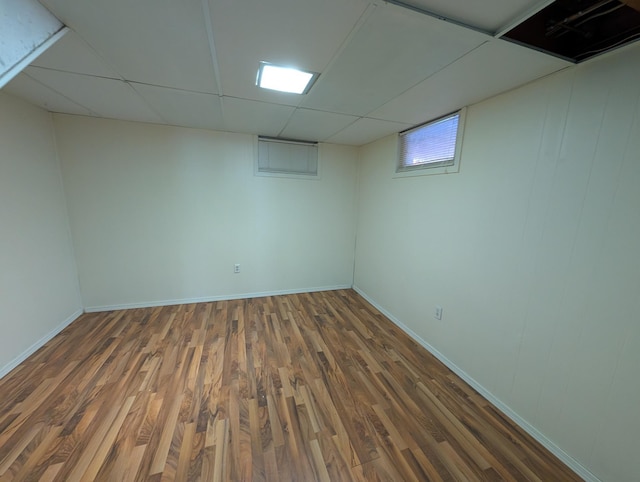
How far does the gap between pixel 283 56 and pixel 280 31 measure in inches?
8.4

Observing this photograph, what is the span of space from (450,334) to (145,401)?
256cm

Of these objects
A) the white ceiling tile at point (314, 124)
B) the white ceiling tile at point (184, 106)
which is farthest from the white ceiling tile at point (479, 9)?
the white ceiling tile at point (184, 106)

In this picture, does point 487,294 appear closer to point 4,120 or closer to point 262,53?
point 262,53

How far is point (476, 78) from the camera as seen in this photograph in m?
1.57

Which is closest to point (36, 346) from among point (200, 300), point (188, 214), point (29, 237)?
point (29, 237)

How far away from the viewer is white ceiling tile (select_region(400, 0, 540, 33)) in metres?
0.99

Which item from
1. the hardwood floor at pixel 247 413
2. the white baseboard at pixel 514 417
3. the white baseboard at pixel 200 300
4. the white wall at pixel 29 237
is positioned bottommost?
the hardwood floor at pixel 247 413

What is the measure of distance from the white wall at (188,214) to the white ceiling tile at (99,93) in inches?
14.1

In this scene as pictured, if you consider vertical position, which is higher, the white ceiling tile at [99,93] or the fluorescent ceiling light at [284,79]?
the fluorescent ceiling light at [284,79]

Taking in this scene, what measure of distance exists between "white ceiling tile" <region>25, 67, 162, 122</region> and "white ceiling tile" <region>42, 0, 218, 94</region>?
32 centimetres

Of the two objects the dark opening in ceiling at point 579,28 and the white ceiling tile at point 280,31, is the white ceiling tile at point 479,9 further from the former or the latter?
the white ceiling tile at point 280,31

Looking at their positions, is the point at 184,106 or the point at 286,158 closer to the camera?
the point at 184,106

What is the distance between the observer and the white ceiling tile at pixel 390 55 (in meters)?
1.12

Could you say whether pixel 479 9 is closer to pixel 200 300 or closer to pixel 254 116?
pixel 254 116
